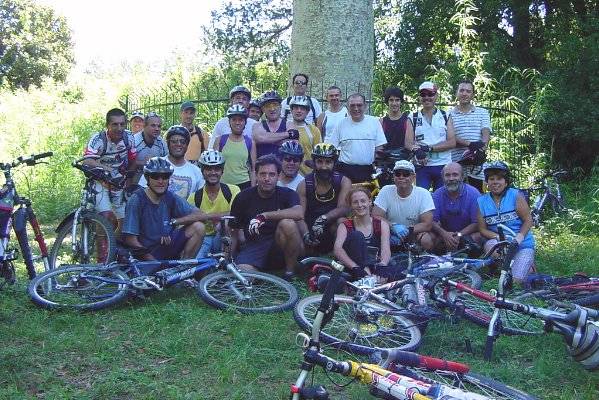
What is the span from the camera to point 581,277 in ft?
19.9

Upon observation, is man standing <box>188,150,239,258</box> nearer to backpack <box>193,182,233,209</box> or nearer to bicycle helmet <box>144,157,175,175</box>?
backpack <box>193,182,233,209</box>

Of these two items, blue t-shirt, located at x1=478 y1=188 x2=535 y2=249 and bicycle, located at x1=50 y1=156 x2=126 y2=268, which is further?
blue t-shirt, located at x1=478 y1=188 x2=535 y2=249

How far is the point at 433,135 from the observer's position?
320 inches

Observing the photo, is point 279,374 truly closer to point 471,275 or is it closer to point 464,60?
point 471,275

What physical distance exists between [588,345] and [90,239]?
4.57 metres

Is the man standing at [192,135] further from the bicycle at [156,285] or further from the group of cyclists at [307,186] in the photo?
the bicycle at [156,285]

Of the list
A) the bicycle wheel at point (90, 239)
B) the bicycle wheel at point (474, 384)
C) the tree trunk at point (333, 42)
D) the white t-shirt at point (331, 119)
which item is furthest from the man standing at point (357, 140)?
the bicycle wheel at point (474, 384)

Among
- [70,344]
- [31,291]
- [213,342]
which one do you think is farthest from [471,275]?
[31,291]

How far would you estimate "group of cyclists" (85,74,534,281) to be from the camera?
653 centimetres

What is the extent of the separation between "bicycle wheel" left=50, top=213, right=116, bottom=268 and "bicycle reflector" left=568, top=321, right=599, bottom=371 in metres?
4.09

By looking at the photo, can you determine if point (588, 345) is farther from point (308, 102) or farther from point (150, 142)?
point (150, 142)

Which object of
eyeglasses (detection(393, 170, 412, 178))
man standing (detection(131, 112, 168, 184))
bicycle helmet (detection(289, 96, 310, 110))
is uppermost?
bicycle helmet (detection(289, 96, 310, 110))

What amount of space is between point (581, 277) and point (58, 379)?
14.5 feet

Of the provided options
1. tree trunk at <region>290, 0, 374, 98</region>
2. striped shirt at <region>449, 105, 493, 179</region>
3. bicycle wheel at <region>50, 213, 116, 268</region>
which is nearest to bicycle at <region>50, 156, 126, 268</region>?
bicycle wheel at <region>50, 213, 116, 268</region>
